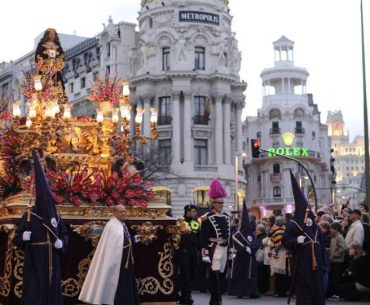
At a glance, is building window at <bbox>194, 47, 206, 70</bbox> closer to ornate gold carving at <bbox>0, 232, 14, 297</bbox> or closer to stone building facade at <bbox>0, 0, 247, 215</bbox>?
stone building facade at <bbox>0, 0, 247, 215</bbox>

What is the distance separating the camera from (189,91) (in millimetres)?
64438

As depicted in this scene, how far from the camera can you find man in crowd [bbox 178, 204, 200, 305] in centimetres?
1559

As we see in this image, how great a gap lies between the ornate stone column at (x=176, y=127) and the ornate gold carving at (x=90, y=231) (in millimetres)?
51036

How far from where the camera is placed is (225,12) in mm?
67375

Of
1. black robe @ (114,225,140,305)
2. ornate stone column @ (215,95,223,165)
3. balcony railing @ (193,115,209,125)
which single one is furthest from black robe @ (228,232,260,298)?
balcony railing @ (193,115,209,125)

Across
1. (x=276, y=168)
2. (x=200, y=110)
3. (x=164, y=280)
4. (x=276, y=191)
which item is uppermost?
(x=200, y=110)

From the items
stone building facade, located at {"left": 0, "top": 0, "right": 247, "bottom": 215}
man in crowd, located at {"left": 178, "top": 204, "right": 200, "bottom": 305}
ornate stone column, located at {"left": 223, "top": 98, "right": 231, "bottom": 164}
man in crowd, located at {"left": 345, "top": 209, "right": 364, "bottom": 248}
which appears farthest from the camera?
ornate stone column, located at {"left": 223, "top": 98, "right": 231, "bottom": 164}

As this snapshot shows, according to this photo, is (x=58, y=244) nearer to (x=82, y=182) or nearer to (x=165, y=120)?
Result: (x=82, y=182)

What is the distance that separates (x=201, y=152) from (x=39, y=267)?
54.9m

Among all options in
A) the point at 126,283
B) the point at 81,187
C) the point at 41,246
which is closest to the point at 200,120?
the point at 81,187

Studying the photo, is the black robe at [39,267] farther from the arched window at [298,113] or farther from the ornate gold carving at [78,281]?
the arched window at [298,113]

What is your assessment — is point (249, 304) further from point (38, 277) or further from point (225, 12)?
point (225, 12)

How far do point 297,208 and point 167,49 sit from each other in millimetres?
53857

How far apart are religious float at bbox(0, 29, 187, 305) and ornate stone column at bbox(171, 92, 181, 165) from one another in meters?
47.8
